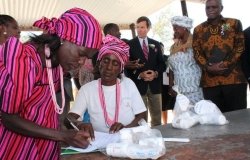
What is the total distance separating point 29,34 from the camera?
1.75 meters

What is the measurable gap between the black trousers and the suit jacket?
1269 mm

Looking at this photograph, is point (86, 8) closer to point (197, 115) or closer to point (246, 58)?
point (246, 58)

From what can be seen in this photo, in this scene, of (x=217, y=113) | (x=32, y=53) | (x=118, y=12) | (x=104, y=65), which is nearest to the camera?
(x=32, y=53)

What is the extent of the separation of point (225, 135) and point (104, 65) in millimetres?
1132

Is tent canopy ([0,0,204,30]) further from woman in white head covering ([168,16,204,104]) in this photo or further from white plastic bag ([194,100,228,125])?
white plastic bag ([194,100,228,125])

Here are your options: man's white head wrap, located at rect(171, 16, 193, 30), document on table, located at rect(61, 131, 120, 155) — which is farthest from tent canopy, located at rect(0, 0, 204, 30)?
document on table, located at rect(61, 131, 120, 155)

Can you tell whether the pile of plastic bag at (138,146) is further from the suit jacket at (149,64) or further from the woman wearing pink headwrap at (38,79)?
the suit jacket at (149,64)

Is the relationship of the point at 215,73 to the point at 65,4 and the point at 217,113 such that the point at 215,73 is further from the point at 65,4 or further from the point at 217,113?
the point at 65,4

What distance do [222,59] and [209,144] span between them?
1.86 m

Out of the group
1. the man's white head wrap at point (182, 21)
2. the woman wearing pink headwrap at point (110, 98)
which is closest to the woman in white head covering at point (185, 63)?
the man's white head wrap at point (182, 21)

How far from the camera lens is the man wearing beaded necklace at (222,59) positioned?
3.67 m

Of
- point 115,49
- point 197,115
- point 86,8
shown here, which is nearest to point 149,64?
point 115,49

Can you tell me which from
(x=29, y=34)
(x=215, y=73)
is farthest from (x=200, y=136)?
(x=215, y=73)

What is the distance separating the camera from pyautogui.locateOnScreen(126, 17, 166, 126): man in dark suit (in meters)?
4.88
